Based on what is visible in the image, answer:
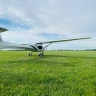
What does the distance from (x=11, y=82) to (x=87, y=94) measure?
7.08ft

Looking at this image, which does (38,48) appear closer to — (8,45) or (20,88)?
(8,45)

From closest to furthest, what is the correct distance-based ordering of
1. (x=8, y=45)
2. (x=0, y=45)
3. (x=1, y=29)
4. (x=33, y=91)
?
(x=33, y=91) → (x=1, y=29) → (x=0, y=45) → (x=8, y=45)

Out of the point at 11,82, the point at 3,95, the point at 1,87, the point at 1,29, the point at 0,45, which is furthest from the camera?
the point at 0,45

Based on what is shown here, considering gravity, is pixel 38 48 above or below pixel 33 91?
above

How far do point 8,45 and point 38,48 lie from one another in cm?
870

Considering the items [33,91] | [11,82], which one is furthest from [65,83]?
[11,82]

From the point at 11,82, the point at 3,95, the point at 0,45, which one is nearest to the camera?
the point at 3,95

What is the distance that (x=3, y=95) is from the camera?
9.99 ft

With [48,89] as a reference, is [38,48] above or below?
above

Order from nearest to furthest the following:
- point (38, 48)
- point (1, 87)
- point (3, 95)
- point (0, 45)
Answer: point (3, 95) < point (1, 87) < point (0, 45) < point (38, 48)

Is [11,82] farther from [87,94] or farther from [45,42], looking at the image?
[45,42]

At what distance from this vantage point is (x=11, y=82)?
4027 millimetres

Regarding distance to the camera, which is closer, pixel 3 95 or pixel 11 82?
pixel 3 95

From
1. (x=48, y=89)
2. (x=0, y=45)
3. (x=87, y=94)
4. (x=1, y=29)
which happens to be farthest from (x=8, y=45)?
(x=87, y=94)
